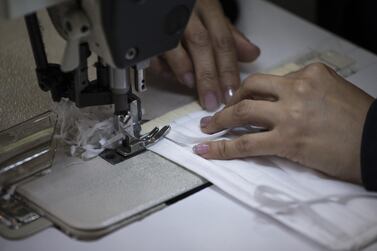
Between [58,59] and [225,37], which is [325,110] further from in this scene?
[58,59]

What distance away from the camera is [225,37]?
1411 mm

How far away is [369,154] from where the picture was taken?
3.47 ft

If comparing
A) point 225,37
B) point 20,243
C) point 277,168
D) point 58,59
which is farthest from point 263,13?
point 20,243

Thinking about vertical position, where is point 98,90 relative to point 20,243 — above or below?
above

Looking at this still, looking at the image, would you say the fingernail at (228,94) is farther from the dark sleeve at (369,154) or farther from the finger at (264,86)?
the dark sleeve at (369,154)

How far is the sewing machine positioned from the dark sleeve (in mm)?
266

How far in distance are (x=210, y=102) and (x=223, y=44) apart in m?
0.17

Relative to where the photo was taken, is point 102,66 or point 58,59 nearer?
point 102,66

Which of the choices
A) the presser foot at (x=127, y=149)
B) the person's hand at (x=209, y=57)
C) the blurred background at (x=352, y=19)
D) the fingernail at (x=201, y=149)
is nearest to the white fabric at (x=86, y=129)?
the presser foot at (x=127, y=149)

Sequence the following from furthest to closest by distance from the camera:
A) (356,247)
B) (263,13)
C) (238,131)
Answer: (263,13) → (238,131) → (356,247)

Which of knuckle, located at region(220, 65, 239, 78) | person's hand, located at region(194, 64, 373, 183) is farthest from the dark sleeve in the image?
knuckle, located at region(220, 65, 239, 78)

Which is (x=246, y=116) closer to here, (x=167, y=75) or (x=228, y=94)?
(x=228, y=94)

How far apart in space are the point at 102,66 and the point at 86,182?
0.62 feet

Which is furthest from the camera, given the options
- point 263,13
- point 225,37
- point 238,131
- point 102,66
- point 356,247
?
point 263,13
